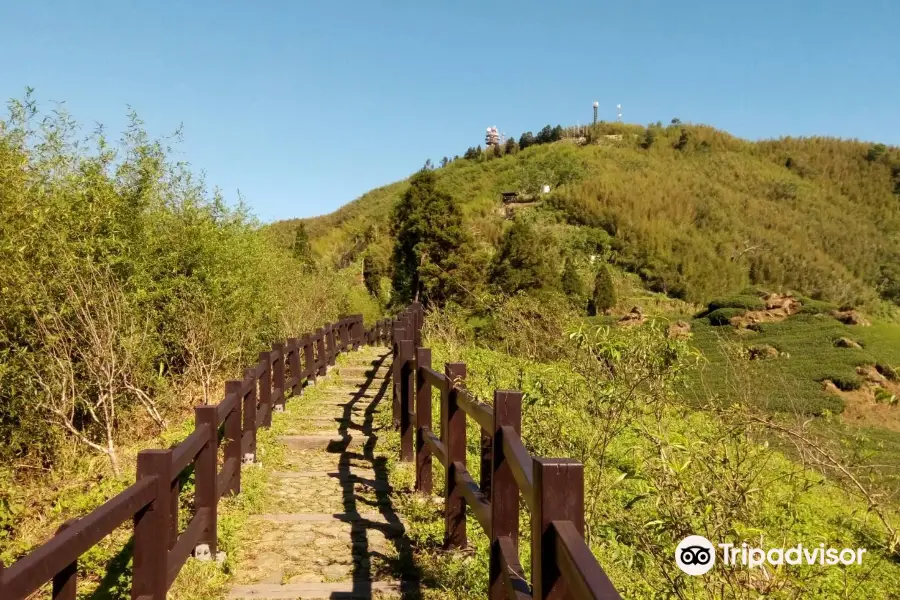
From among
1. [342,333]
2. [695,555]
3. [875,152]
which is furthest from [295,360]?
[875,152]

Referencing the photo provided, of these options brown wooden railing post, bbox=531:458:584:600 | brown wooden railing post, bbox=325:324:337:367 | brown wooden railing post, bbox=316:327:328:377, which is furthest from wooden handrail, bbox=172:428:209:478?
brown wooden railing post, bbox=325:324:337:367

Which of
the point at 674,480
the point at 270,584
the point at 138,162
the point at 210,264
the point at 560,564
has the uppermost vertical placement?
the point at 138,162

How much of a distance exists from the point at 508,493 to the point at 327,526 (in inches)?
85.4

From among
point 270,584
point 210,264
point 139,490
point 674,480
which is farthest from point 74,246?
point 674,480

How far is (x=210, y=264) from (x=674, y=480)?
28.2ft

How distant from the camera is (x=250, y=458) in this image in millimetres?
6023

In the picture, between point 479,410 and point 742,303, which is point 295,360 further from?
point 742,303

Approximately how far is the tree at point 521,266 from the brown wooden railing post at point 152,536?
2280 cm

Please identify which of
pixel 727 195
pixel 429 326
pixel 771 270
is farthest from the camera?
pixel 727 195

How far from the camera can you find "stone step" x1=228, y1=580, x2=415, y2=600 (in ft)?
11.5

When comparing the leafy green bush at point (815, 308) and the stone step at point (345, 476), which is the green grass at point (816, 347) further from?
the stone step at point (345, 476)

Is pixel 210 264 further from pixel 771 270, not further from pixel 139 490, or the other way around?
pixel 771 270

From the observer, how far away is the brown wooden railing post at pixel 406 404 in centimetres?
627

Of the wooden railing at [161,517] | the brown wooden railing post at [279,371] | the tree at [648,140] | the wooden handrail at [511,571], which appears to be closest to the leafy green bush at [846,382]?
the brown wooden railing post at [279,371]
